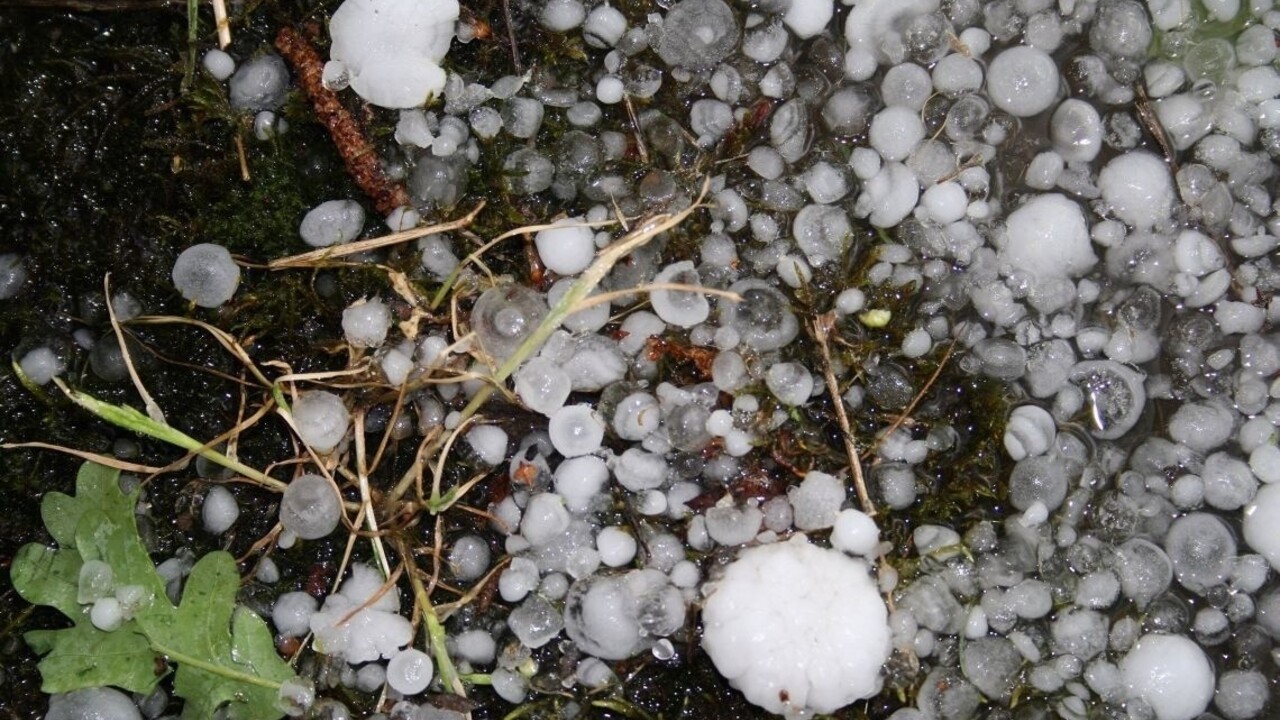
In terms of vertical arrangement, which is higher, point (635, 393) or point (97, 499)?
point (635, 393)

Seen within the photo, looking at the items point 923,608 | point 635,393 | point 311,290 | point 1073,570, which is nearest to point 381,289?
point 311,290

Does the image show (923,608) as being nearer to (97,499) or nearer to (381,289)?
(381,289)

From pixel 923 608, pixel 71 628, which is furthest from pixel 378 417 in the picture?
pixel 923 608

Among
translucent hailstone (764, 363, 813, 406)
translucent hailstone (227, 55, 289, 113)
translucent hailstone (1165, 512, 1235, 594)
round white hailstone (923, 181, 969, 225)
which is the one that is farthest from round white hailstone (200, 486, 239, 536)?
translucent hailstone (1165, 512, 1235, 594)

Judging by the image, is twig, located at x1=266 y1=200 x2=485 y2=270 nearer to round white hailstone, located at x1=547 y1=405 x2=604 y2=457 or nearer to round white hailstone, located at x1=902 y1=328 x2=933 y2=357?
round white hailstone, located at x1=547 y1=405 x2=604 y2=457

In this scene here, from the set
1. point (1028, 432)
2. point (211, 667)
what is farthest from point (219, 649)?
point (1028, 432)

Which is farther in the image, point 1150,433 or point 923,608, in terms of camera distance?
point 1150,433

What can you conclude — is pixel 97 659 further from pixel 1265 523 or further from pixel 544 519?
pixel 1265 523

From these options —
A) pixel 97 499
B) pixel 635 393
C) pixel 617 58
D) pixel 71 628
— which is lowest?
pixel 71 628
